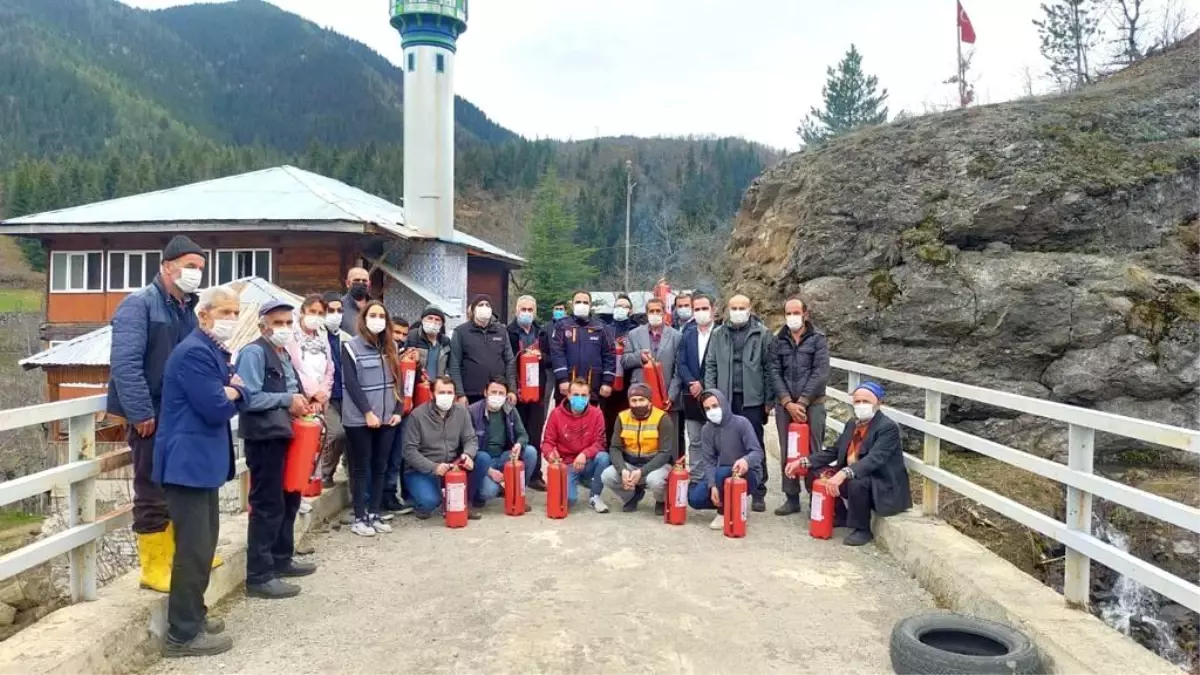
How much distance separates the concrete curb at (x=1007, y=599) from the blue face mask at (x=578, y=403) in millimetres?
2560

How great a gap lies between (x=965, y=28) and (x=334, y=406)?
16.2 m

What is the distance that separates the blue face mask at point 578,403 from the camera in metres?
7.24

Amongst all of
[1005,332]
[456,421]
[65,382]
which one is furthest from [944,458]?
[65,382]

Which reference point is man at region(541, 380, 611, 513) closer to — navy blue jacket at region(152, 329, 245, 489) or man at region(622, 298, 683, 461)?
man at region(622, 298, 683, 461)

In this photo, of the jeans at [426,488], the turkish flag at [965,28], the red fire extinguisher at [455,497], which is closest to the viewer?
the red fire extinguisher at [455,497]

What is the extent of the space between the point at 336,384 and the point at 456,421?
3.66 ft

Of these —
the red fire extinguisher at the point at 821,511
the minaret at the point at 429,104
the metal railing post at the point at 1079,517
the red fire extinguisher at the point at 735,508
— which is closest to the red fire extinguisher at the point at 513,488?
the red fire extinguisher at the point at 735,508

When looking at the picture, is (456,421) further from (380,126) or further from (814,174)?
(380,126)

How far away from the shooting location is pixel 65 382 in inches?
778

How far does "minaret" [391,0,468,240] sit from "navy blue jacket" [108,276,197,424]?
2189 centimetres

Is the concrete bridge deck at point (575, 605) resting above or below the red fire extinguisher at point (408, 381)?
below

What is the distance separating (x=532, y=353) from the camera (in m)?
7.95

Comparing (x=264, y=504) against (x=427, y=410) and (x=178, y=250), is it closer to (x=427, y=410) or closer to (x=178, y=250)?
→ (x=178, y=250)

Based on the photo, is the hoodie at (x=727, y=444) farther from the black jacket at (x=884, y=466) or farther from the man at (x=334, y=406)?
the man at (x=334, y=406)
